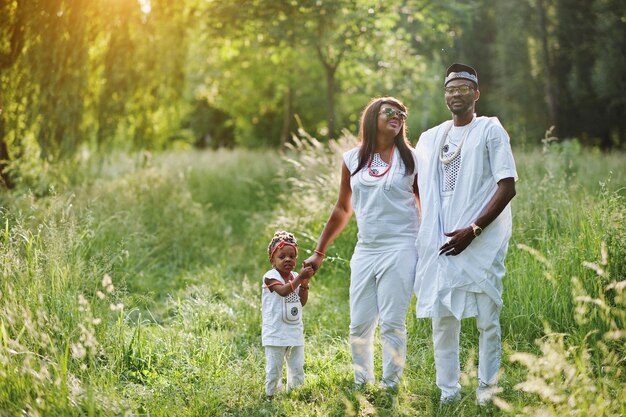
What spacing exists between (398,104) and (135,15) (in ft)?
23.7

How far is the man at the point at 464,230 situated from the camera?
3.89 meters

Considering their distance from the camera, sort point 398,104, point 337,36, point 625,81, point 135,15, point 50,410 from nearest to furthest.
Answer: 1. point 50,410
2. point 398,104
3. point 135,15
4. point 337,36
5. point 625,81

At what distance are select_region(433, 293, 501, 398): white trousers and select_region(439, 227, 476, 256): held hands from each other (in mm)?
292

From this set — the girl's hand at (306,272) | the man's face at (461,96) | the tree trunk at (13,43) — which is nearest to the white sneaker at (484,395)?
the girl's hand at (306,272)

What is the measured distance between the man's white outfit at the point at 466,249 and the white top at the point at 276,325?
81 cm

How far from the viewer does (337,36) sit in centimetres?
1286

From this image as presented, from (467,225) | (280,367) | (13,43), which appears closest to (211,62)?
(13,43)

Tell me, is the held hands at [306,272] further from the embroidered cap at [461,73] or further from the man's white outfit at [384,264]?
the embroidered cap at [461,73]

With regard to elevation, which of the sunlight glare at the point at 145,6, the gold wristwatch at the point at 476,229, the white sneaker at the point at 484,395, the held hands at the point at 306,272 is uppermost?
the sunlight glare at the point at 145,6

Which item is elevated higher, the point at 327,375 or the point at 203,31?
the point at 203,31

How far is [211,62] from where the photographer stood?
63.6ft

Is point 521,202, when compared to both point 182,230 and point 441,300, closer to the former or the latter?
point 441,300

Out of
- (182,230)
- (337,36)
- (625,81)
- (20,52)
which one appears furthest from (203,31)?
(625,81)

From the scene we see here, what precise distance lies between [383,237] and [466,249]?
0.55 metres
